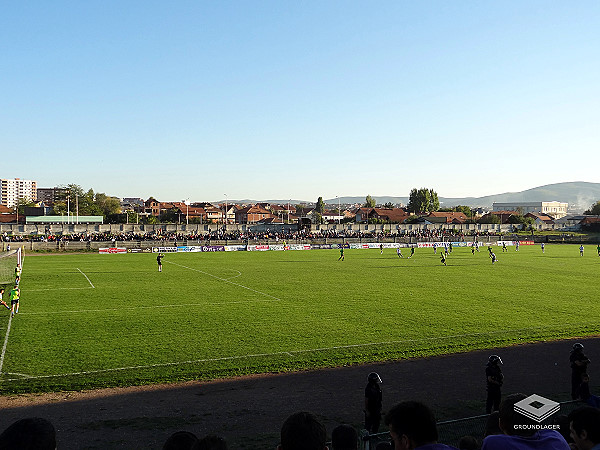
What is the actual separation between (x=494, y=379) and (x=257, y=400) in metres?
5.61

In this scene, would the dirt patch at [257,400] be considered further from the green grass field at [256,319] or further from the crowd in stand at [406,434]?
the crowd in stand at [406,434]

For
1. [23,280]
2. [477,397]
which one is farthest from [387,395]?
[23,280]

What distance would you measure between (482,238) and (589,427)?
319 feet

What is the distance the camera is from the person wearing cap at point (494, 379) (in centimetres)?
1087

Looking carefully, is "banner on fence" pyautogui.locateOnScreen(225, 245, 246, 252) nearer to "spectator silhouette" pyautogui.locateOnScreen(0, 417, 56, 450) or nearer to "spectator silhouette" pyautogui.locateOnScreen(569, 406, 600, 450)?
"spectator silhouette" pyautogui.locateOnScreen(569, 406, 600, 450)

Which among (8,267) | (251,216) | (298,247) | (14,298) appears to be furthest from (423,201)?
A: (14,298)

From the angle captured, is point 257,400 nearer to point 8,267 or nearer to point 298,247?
point 8,267

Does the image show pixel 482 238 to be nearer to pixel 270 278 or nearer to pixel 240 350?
pixel 270 278

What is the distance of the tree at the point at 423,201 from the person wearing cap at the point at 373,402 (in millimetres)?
188388

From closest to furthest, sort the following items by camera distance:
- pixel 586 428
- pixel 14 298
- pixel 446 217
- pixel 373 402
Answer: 1. pixel 586 428
2. pixel 373 402
3. pixel 14 298
4. pixel 446 217

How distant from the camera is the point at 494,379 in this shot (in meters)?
11.0

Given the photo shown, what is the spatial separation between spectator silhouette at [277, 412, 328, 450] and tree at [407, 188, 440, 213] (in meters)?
195

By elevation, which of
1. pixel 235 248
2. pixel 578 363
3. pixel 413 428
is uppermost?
pixel 413 428

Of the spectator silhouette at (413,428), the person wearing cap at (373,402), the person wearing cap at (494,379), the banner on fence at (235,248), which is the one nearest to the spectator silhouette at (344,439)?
the spectator silhouette at (413,428)
